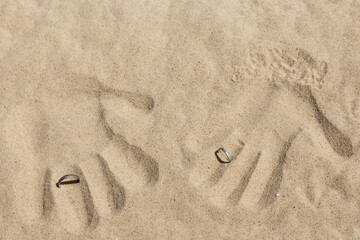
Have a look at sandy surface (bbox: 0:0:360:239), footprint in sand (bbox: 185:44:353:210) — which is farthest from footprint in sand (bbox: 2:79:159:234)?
footprint in sand (bbox: 185:44:353:210)

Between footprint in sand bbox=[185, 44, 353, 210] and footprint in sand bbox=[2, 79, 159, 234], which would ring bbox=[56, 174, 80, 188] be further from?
footprint in sand bbox=[185, 44, 353, 210]

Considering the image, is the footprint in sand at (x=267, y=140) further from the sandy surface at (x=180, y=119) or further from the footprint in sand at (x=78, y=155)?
the footprint in sand at (x=78, y=155)

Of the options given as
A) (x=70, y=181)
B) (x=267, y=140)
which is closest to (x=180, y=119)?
(x=267, y=140)

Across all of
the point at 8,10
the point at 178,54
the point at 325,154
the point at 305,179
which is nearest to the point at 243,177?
the point at 305,179

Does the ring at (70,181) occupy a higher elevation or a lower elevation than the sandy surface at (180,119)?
lower

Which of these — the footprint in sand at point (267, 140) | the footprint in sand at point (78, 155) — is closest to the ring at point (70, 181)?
the footprint in sand at point (78, 155)

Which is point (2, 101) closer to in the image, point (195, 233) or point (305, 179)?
point (195, 233)

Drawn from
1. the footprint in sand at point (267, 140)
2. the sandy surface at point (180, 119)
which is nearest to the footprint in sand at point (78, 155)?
the sandy surface at point (180, 119)
